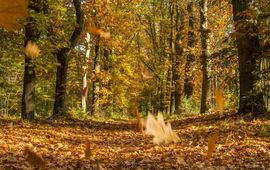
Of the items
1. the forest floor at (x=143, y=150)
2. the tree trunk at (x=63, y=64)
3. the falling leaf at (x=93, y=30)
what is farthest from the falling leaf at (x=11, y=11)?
the tree trunk at (x=63, y=64)

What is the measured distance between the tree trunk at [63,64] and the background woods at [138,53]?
0.12 feet

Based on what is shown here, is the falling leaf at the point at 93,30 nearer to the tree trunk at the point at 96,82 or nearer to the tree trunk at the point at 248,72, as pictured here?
the tree trunk at the point at 248,72

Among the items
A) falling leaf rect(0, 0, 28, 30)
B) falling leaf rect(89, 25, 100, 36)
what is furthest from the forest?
falling leaf rect(89, 25, 100, 36)

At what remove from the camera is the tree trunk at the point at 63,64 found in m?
14.6

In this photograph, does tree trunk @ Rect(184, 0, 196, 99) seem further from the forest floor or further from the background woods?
the forest floor

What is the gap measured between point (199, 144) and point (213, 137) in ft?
3.39

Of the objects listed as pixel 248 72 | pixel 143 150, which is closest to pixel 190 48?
pixel 248 72

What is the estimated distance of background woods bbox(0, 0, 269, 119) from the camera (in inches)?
A: 453

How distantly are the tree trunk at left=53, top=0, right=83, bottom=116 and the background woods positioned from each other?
4 cm

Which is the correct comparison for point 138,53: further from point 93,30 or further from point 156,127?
point 156,127

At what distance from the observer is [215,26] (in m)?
24.7

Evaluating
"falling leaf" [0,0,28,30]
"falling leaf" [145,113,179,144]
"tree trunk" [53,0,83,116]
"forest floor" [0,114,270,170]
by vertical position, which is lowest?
"forest floor" [0,114,270,170]

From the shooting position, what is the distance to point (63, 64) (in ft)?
49.1

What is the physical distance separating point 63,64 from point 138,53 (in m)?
17.1
